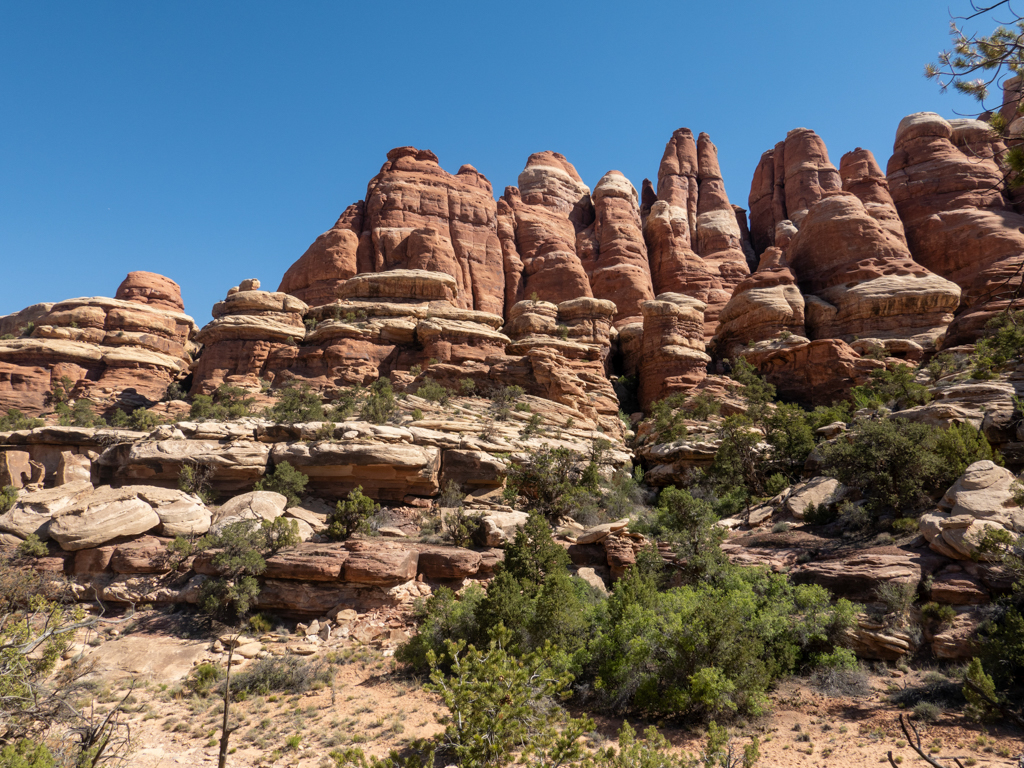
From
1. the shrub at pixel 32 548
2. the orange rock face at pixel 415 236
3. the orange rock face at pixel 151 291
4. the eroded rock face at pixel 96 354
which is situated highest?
the orange rock face at pixel 415 236

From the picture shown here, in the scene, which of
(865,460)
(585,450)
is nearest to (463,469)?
(585,450)

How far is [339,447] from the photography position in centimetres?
2383

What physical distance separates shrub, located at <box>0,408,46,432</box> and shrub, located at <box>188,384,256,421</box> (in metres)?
6.84

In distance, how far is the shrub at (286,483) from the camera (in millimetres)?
23000

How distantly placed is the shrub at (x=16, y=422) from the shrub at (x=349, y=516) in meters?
18.0

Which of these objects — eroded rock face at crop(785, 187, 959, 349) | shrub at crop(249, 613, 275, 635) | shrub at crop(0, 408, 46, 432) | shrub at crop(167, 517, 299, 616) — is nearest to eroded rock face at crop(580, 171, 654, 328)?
eroded rock face at crop(785, 187, 959, 349)

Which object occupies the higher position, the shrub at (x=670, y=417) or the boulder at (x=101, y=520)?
the shrub at (x=670, y=417)

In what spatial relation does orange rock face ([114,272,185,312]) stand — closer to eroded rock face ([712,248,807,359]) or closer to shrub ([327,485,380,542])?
shrub ([327,485,380,542])

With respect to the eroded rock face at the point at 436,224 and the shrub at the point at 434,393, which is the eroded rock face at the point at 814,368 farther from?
the eroded rock face at the point at 436,224

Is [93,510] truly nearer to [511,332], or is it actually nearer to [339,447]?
[339,447]

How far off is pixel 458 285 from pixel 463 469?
78.2ft

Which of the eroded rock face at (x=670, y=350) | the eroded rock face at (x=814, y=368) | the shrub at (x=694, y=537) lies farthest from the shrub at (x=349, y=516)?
the eroded rock face at (x=814, y=368)

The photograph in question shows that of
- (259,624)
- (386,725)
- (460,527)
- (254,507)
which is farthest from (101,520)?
(386,725)

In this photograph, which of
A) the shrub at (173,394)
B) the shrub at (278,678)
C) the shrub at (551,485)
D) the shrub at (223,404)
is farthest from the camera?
the shrub at (173,394)
